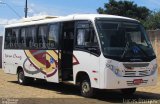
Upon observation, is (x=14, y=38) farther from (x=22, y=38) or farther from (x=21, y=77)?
(x=21, y=77)

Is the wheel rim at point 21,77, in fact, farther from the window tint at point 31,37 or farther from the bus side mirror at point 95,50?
the bus side mirror at point 95,50

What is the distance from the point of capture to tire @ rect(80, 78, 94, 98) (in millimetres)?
15664

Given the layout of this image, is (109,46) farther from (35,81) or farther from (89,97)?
(35,81)

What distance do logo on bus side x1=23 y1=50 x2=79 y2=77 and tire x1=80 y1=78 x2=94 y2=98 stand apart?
87cm

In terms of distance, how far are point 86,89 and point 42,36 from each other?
439 cm

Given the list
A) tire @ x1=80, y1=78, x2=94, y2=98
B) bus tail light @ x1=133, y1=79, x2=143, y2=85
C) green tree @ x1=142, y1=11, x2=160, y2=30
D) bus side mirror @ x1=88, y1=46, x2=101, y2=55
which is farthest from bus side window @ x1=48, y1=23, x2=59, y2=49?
green tree @ x1=142, y1=11, x2=160, y2=30

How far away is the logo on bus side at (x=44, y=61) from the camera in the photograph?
58.1 ft

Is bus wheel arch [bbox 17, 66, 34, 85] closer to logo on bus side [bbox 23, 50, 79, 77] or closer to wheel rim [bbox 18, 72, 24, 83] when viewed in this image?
wheel rim [bbox 18, 72, 24, 83]

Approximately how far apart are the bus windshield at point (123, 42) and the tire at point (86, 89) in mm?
1606

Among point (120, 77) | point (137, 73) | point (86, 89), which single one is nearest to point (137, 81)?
point (137, 73)

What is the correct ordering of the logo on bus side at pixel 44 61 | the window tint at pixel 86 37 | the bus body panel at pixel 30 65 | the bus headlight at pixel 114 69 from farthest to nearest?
the bus body panel at pixel 30 65 < the logo on bus side at pixel 44 61 < the window tint at pixel 86 37 < the bus headlight at pixel 114 69

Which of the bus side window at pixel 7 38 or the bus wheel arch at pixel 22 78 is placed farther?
the bus side window at pixel 7 38

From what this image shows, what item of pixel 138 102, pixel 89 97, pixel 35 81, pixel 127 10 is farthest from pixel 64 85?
pixel 127 10

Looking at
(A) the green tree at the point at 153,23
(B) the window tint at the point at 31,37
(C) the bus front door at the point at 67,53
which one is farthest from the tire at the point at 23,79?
(A) the green tree at the point at 153,23
